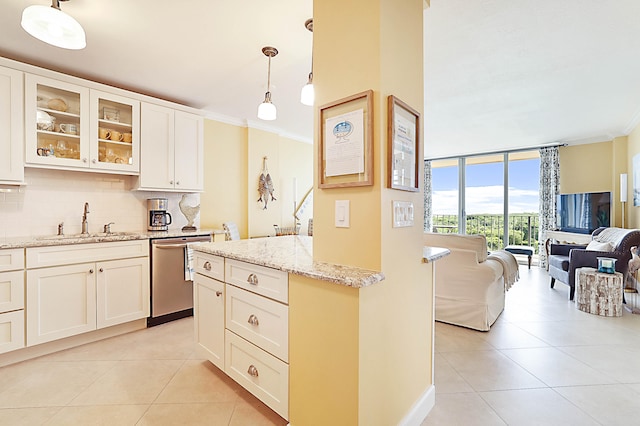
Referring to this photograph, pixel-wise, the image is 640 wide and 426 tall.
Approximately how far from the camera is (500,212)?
675cm

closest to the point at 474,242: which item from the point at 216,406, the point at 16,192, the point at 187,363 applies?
the point at 216,406

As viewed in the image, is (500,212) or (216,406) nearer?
(216,406)

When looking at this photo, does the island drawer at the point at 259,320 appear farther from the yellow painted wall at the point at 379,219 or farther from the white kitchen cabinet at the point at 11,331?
the white kitchen cabinet at the point at 11,331

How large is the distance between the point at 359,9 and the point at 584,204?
6119 millimetres

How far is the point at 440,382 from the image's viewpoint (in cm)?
202

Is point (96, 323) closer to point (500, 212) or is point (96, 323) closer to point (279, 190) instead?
point (279, 190)

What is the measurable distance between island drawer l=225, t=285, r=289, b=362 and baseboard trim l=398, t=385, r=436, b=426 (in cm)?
73

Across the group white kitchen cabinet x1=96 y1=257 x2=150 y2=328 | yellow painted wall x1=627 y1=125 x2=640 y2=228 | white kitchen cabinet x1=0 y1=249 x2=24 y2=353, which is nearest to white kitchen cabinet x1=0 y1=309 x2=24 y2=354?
white kitchen cabinet x1=0 y1=249 x2=24 y2=353

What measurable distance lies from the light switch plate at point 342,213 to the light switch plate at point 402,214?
22 cm

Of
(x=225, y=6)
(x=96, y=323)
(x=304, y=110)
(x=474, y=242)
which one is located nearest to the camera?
(x=225, y=6)

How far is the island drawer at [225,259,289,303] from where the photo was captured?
1496 millimetres

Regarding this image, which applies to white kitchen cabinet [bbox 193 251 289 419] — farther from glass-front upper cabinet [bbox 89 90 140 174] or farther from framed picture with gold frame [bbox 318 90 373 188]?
glass-front upper cabinet [bbox 89 90 140 174]

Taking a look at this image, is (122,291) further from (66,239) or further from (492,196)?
(492,196)

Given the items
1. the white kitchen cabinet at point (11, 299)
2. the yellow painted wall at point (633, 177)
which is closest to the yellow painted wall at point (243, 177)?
the white kitchen cabinet at point (11, 299)
